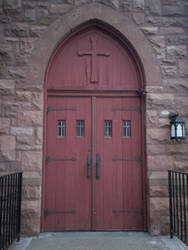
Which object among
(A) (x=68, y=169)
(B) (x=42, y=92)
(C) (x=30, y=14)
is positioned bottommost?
(A) (x=68, y=169)

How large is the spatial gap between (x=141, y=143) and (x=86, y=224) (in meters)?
1.54

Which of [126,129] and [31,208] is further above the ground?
[126,129]

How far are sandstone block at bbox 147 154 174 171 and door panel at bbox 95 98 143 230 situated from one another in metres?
0.23

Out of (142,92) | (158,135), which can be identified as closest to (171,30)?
(142,92)

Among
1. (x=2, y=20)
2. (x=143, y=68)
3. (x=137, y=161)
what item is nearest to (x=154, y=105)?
(x=143, y=68)

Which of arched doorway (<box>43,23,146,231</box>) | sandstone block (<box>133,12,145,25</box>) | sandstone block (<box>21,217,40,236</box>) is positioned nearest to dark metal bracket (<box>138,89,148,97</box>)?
arched doorway (<box>43,23,146,231</box>)

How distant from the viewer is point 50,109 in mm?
4055

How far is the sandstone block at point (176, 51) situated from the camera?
13.2 ft

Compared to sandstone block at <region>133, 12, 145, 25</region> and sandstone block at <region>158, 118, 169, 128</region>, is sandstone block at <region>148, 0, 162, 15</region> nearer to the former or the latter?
sandstone block at <region>133, 12, 145, 25</region>

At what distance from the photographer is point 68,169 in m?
3.96

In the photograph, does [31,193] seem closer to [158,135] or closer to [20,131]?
[20,131]

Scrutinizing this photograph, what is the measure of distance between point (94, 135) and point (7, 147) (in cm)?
136

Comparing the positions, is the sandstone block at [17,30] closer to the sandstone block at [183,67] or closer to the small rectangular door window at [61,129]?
the small rectangular door window at [61,129]

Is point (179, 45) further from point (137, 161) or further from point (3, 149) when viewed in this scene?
point (3, 149)
